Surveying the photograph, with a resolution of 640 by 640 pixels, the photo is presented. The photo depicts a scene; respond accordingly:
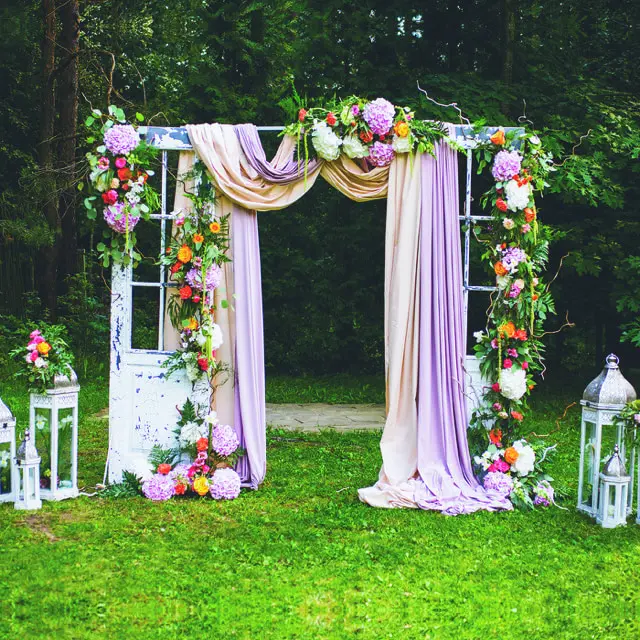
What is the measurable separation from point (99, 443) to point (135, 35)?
9.15m

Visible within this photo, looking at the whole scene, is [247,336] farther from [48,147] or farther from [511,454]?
[48,147]

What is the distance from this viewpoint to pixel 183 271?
4816 mm

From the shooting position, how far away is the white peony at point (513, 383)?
477 centimetres

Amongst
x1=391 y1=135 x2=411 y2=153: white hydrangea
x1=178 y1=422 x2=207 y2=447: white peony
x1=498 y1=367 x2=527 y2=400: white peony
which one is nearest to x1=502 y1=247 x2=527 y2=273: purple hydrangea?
x1=498 y1=367 x2=527 y2=400: white peony

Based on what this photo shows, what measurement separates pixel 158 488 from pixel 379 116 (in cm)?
259

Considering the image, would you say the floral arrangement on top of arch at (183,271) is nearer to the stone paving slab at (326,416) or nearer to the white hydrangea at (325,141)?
the white hydrangea at (325,141)

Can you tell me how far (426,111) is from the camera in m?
7.68

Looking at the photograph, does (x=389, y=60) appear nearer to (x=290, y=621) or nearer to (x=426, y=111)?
(x=426, y=111)

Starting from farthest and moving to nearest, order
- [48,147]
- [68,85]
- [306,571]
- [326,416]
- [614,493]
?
[48,147]
[68,85]
[326,416]
[614,493]
[306,571]

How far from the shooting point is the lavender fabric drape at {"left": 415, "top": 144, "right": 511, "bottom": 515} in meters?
4.81

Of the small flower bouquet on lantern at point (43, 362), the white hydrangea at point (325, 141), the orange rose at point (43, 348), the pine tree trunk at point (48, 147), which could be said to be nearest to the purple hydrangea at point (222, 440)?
the small flower bouquet on lantern at point (43, 362)

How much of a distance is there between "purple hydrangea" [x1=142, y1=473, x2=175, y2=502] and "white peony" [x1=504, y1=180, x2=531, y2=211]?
2656mm

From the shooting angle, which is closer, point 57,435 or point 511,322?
point 57,435

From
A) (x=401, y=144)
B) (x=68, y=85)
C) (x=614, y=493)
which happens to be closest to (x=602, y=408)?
(x=614, y=493)
